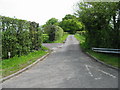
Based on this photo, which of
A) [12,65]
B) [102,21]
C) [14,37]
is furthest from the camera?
[102,21]

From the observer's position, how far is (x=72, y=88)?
16.0 ft

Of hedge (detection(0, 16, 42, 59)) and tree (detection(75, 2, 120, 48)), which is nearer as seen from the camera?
hedge (detection(0, 16, 42, 59))

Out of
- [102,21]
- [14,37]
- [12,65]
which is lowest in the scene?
[12,65]

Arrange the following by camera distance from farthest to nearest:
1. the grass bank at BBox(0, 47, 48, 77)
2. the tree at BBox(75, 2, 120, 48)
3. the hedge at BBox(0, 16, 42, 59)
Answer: the tree at BBox(75, 2, 120, 48) < the hedge at BBox(0, 16, 42, 59) < the grass bank at BBox(0, 47, 48, 77)

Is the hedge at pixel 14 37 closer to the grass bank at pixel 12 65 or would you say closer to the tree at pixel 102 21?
the grass bank at pixel 12 65

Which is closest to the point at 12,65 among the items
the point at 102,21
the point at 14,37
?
the point at 14,37

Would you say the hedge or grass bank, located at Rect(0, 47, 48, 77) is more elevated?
the hedge

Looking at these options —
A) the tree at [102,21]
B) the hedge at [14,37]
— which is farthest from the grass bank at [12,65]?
the tree at [102,21]

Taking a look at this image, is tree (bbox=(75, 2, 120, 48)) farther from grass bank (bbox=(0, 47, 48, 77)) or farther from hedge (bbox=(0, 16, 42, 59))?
hedge (bbox=(0, 16, 42, 59))

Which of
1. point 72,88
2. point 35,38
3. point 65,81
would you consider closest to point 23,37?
point 35,38

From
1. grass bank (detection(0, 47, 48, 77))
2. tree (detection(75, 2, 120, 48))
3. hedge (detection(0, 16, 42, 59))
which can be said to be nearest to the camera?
grass bank (detection(0, 47, 48, 77))

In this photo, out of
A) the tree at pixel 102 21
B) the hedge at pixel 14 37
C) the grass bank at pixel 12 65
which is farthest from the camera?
the tree at pixel 102 21

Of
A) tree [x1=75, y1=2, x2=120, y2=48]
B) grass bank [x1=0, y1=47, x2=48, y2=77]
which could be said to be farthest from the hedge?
tree [x1=75, y1=2, x2=120, y2=48]

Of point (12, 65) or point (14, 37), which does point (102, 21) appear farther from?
point (12, 65)
